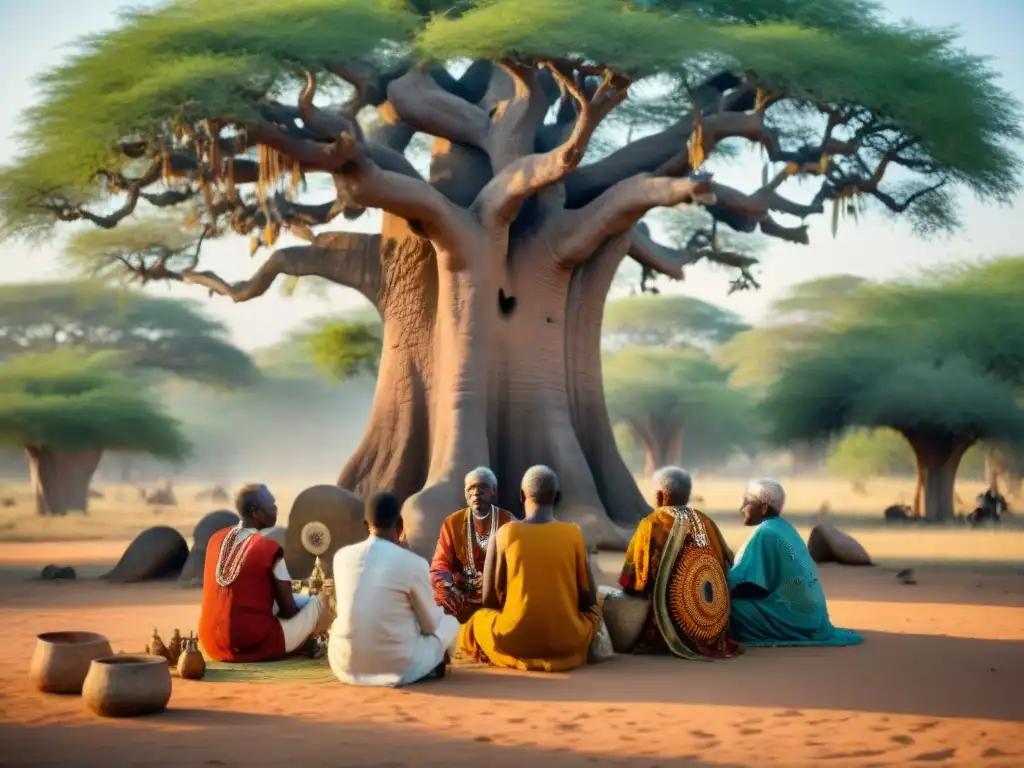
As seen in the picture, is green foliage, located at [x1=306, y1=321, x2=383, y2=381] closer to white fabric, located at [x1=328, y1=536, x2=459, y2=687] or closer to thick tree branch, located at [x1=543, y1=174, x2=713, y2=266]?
thick tree branch, located at [x1=543, y1=174, x2=713, y2=266]

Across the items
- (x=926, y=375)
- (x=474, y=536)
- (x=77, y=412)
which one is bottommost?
(x=474, y=536)

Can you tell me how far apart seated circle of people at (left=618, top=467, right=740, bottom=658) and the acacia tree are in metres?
5.72

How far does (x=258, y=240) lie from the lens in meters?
16.7

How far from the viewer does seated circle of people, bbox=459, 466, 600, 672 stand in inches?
290

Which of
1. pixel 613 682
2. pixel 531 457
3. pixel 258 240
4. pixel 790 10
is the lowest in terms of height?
pixel 613 682

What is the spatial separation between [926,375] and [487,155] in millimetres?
11979

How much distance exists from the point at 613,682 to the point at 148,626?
389 centimetres

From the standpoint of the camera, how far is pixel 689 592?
7840mm

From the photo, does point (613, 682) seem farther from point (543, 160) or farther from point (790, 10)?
point (790, 10)

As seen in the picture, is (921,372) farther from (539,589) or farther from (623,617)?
(539,589)

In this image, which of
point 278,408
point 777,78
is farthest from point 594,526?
point 278,408

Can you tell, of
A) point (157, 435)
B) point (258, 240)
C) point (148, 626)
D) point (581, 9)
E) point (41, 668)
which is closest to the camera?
point (41, 668)

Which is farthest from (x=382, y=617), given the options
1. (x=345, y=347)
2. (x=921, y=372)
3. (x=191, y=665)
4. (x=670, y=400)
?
(x=670, y=400)

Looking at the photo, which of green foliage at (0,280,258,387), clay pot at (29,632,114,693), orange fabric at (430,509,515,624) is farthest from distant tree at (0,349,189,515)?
clay pot at (29,632,114,693)
